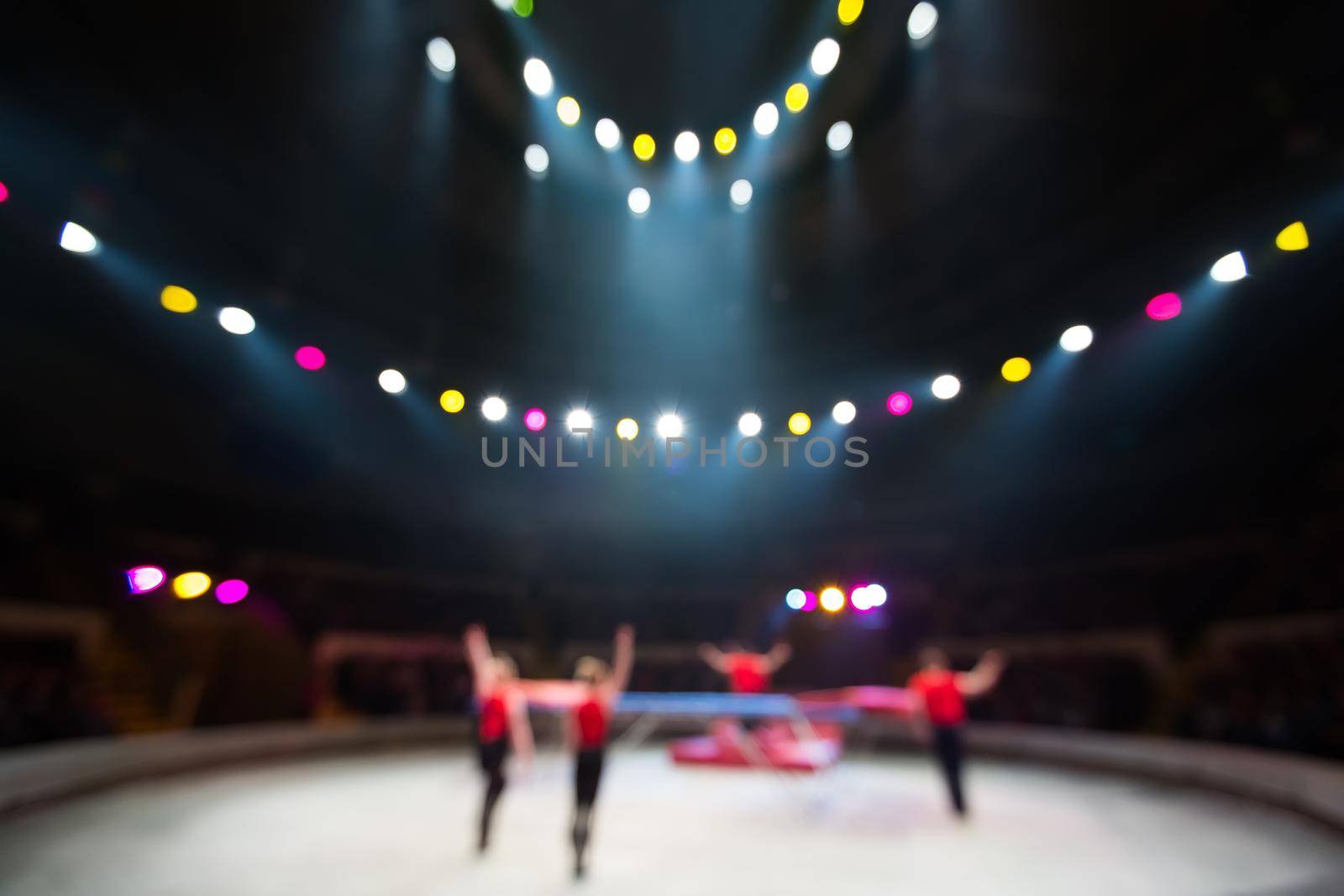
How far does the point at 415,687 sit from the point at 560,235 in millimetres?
9894

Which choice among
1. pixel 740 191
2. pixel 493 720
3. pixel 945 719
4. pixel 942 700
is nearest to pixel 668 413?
pixel 740 191

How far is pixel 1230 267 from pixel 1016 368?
2268mm

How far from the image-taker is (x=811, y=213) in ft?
43.1

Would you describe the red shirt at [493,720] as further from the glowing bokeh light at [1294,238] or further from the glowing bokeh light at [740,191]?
the glowing bokeh light at [740,191]

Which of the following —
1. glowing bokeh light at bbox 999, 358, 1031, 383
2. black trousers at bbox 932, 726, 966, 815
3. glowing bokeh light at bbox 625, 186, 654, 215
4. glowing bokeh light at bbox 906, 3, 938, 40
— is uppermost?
glowing bokeh light at bbox 625, 186, 654, 215

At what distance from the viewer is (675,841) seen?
18.1 feet

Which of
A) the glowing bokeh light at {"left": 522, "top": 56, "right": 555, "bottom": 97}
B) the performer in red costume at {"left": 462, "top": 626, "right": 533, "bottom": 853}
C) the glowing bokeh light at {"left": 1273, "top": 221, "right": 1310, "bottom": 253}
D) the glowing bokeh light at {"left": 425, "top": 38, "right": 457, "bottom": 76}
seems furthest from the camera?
the glowing bokeh light at {"left": 522, "top": 56, "right": 555, "bottom": 97}

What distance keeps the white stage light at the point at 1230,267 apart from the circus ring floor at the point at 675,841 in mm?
5080

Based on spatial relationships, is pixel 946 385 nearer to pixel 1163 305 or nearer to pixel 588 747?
pixel 1163 305

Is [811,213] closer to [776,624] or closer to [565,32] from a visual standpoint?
[565,32]

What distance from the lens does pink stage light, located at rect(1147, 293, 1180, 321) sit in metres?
Answer: 7.14

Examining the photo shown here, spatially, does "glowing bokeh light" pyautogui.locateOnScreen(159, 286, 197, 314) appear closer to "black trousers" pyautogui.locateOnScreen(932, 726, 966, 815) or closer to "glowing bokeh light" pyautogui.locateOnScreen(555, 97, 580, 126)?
"glowing bokeh light" pyautogui.locateOnScreen(555, 97, 580, 126)

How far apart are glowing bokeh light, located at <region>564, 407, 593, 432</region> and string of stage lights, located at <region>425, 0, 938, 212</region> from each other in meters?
4.73

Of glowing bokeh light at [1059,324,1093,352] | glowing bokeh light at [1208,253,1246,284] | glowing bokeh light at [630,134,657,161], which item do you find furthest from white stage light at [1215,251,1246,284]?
glowing bokeh light at [630,134,657,161]
